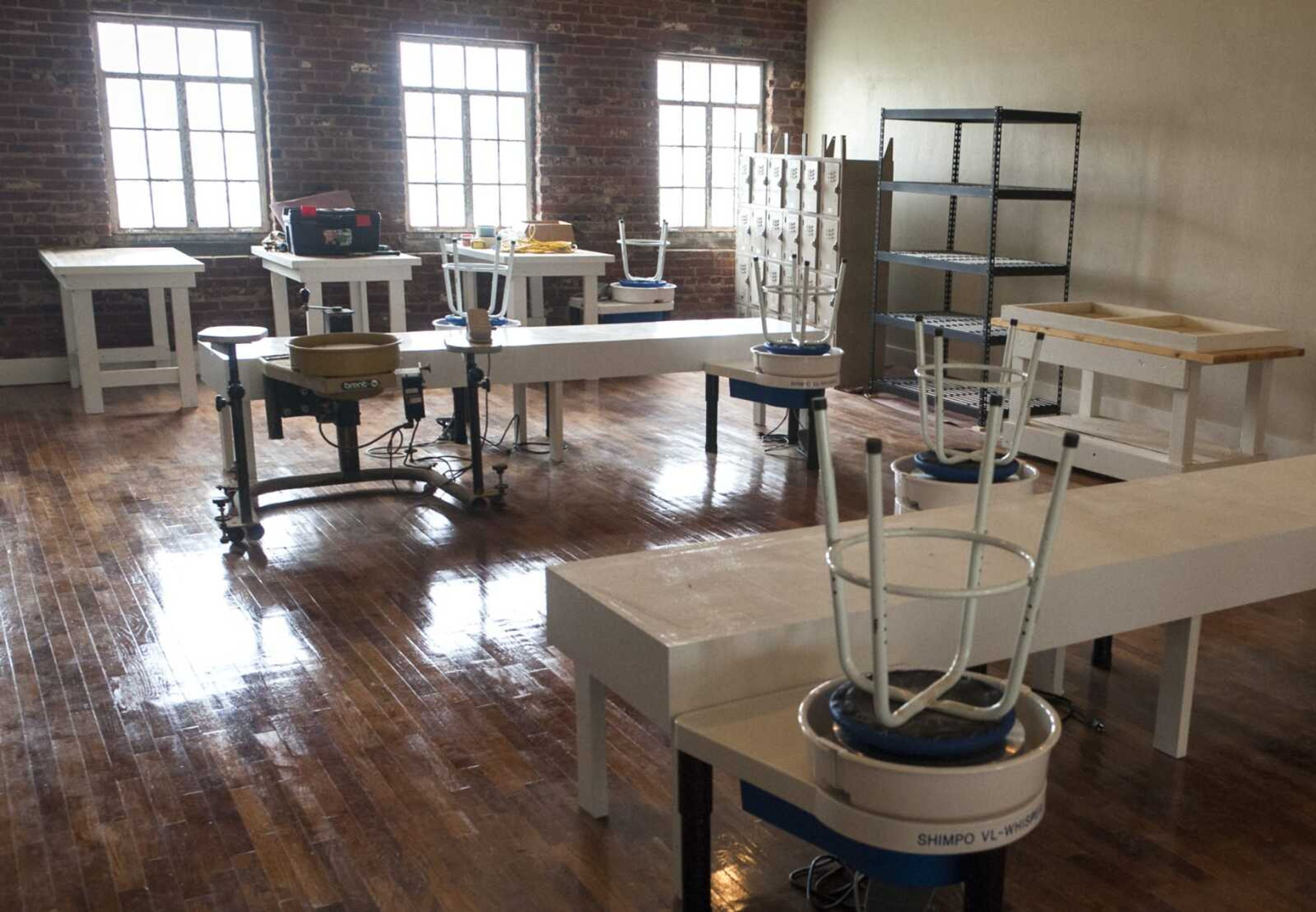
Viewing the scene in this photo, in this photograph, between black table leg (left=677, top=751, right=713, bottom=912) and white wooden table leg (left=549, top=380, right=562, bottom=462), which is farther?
white wooden table leg (left=549, top=380, right=562, bottom=462)

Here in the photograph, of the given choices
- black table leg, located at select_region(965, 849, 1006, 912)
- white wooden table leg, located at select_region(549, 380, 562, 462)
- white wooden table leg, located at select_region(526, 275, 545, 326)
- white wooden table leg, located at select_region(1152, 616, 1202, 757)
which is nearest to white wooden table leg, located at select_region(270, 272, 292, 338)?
white wooden table leg, located at select_region(526, 275, 545, 326)

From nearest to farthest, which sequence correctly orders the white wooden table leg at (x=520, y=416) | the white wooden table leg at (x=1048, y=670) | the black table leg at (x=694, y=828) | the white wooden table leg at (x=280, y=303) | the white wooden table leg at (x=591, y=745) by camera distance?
the black table leg at (x=694, y=828), the white wooden table leg at (x=591, y=745), the white wooden table leg at (x=1048, y=670), the white wooden table leg at (x=520, y=416), the white wooden table leg at (x=280, y=303)

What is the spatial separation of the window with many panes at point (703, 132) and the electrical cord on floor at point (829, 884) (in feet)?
25.4

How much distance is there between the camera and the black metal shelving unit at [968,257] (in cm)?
686

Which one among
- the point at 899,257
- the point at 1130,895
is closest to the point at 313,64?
the point at 899,257

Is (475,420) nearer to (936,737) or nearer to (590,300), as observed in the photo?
(590,300)

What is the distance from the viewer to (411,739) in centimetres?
315

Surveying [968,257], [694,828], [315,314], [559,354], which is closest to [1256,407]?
[968,257]

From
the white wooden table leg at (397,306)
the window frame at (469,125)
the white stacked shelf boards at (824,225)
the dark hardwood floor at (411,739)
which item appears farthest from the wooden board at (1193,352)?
the window frame at (469,125)

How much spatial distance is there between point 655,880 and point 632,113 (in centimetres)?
791

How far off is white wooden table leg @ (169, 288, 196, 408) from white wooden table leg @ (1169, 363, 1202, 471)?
535 cm

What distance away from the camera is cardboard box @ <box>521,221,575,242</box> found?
865 centimetres

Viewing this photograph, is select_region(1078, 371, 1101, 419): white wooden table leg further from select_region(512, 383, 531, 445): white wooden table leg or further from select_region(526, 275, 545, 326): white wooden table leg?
select_region(526, 275, 545, 326): white wooden table leg

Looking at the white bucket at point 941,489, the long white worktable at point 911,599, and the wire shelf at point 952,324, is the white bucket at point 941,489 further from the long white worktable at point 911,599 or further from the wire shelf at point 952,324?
the wire shelf at point 952,324
